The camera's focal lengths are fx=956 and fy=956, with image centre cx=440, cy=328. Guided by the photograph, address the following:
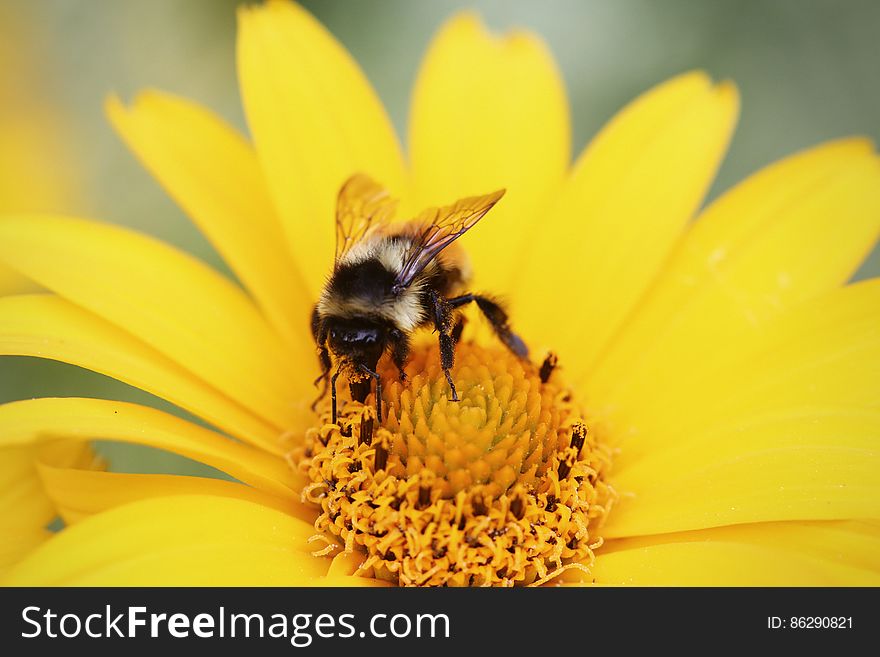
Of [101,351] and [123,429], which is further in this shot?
[101,351]

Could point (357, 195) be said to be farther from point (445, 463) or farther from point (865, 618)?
point (865, 618)

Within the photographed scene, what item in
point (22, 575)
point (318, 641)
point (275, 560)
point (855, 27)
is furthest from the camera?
point (855, 27)

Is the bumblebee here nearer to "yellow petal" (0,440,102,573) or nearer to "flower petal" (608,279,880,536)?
"flower petal" (608,279,880,536)

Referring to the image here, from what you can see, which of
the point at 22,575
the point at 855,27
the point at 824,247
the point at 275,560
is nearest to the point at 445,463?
the point at 275,560

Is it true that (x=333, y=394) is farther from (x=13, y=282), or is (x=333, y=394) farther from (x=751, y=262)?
(x=13, y=282)

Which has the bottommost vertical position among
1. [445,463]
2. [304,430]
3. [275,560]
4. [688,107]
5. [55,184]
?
[275,560]

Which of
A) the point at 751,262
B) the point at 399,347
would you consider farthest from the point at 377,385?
the point at 751,262

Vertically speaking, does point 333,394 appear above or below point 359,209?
below
